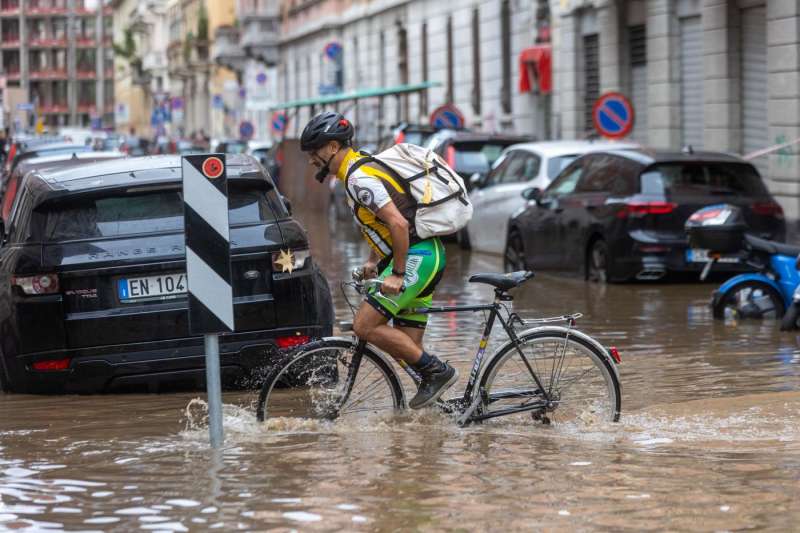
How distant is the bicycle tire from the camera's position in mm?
8422

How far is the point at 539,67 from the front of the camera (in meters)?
37.3

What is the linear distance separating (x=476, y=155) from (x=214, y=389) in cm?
1775

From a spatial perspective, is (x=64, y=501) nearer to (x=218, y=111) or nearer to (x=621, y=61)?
(x=621, y=61)

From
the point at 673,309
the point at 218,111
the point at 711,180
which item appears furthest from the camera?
the point at 218,111

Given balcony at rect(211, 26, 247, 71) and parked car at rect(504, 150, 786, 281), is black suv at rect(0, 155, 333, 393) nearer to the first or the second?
parked car at rect(504, 150, 786, 281)

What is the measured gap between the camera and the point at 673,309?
15023 millimetres

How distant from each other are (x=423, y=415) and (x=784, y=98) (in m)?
18.1

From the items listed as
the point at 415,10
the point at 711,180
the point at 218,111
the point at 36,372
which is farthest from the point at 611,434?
the point at 218,111

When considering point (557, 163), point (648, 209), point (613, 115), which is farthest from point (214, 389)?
point (613, 115)

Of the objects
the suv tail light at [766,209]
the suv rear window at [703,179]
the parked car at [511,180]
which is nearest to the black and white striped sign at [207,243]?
the suv rear window at [703,179]

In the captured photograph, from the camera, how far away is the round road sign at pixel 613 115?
24.4 m

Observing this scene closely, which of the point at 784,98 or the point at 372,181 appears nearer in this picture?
the point at 372,181

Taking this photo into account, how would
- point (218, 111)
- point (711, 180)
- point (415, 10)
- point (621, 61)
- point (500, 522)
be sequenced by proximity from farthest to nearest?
point (218, 111) < point (415, 10) < point (621, 61) < point (711, 180) < point (500, 522)

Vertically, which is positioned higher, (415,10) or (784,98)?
(415,10)
